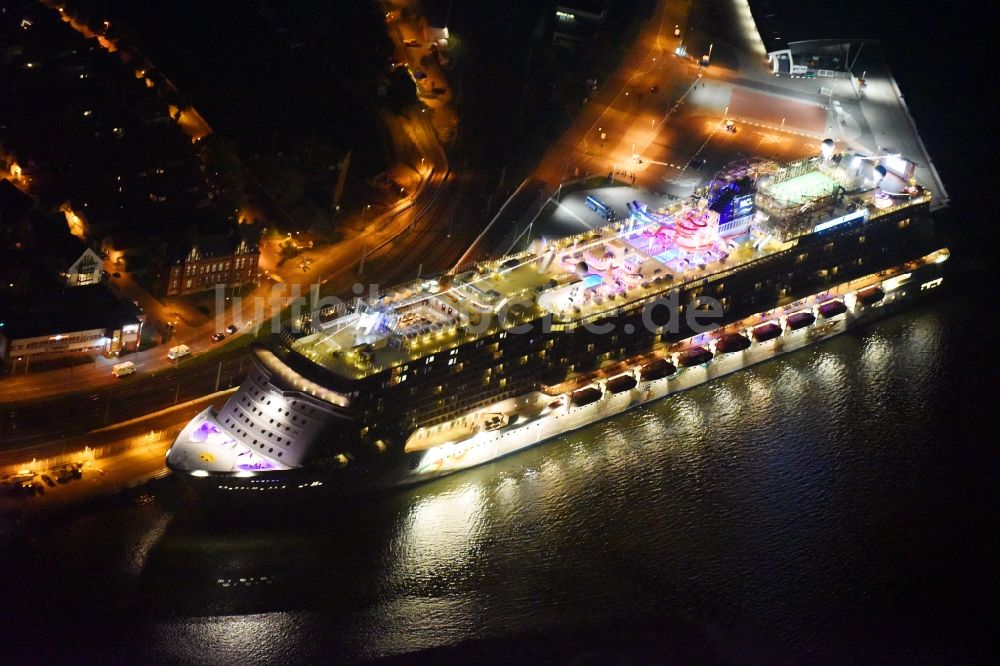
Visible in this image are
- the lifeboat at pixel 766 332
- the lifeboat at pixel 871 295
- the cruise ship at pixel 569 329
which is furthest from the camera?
the lifeboat at pixel 871 295

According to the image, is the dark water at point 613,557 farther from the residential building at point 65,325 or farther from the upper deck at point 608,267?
the residential building at point 65,325

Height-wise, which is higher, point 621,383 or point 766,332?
point 766,332

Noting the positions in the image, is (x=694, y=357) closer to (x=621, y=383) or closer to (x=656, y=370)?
(x=656, y=370)

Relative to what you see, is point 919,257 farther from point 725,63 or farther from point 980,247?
point 725,63

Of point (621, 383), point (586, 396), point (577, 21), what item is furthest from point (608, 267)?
point (577, 21)

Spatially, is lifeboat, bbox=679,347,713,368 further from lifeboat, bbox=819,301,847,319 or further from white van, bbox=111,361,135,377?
white van, bbox=111,361,135,377

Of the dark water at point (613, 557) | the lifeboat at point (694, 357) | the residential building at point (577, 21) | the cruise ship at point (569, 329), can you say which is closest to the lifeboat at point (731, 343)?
the cruise ship at point (569, 329)
